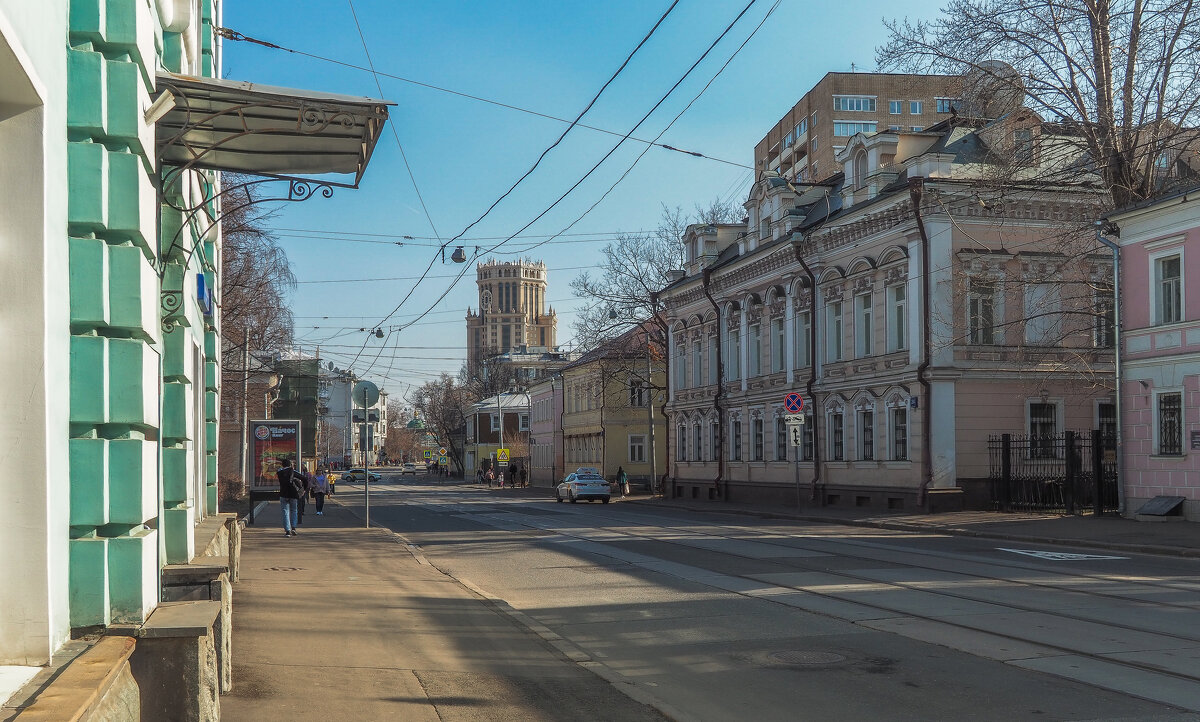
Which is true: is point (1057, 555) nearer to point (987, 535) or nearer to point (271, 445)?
point (987, 535)

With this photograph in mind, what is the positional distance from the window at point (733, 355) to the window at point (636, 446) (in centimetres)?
2258

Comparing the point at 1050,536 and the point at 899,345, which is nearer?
the point at 1050,536

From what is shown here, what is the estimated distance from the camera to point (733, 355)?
44.8 meters

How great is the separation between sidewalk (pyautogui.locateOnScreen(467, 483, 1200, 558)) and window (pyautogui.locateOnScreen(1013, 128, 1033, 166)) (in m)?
8.62

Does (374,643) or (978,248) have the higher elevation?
(978,248)

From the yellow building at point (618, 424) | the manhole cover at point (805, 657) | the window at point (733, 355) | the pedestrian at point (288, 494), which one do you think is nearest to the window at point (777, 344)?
the window at point (733, 355)

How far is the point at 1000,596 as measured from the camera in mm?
12250

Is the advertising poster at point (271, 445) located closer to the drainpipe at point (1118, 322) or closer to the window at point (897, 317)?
the window at point (897, 317)

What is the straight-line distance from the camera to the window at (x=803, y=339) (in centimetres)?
3822

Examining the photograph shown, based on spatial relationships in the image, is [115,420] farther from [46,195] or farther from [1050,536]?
[1050,536]

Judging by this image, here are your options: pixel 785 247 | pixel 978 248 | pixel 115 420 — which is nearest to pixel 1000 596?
pixel 115 420

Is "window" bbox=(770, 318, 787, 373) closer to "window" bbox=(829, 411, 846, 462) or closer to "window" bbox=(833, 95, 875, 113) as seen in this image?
"window" bbox=(829, 411, 846, 462)

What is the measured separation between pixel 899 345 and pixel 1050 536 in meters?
12.2

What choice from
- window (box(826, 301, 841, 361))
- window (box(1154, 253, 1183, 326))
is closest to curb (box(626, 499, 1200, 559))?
window (box(1154, 253, 1183, 326))
